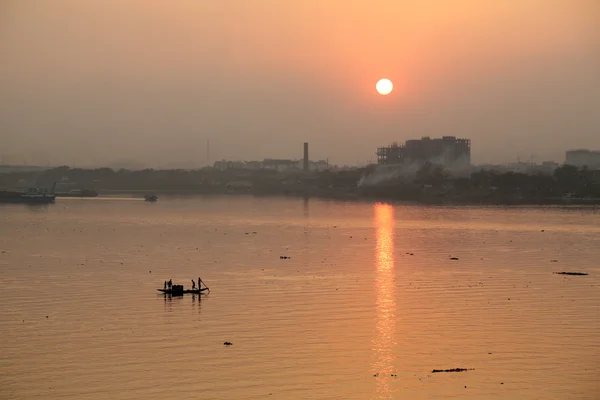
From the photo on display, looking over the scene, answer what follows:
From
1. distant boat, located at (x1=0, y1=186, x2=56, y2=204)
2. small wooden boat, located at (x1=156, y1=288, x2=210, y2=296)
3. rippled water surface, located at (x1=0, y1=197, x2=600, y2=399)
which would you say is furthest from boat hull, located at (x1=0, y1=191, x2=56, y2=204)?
small wooden boat, located at (x1=156, y1=288, x2=210, y2=296)

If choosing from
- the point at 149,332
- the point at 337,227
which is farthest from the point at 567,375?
the point at 337,227

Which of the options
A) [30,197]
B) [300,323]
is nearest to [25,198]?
[30,197]

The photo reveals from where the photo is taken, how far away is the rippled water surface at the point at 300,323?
2728 centimetres

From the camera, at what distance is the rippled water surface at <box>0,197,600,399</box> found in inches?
1074

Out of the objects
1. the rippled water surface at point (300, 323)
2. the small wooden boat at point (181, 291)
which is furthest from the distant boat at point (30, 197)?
the small wooden boat at point (181, 291)

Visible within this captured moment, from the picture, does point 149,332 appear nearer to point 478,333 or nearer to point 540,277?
point 478,333

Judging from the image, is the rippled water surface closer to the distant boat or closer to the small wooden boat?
the small wooden boat

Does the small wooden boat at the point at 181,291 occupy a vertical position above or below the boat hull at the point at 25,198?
below

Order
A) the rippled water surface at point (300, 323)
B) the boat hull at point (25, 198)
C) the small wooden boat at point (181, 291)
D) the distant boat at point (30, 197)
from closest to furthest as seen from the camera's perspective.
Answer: the rippled water surface at point (300, 323)
the small wooden boat at point (181, 291)
the boat hull at point (25, 198)
the distant boat at point (30, 197)

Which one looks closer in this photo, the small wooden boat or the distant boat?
the small wooden boat

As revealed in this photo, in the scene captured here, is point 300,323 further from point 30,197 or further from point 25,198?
point 25,198

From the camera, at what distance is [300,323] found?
118ft

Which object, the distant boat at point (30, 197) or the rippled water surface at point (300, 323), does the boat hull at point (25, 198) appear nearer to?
the distant boat at point (30, 197)

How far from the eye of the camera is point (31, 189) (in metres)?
188
